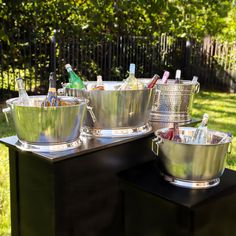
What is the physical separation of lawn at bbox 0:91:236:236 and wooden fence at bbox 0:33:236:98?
102 centimetres

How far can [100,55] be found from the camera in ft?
20.2

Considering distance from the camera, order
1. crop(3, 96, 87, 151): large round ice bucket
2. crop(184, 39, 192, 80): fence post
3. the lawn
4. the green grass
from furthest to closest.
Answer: crop(184, 39, 192, 80): fence post < the green grass < the lawn < crop(3, 96, 87, 151): large round ice bucket

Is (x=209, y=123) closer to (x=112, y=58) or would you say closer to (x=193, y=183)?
(x=112, y=58)

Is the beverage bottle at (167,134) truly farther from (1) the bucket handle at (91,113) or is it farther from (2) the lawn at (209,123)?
(2) the lawn at (209,123)

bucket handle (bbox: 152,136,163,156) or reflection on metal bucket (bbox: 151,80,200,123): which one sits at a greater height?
reflection on metal bucket (bbox: 151,80,200,123)

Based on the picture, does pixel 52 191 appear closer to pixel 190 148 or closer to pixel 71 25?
pixel 190 148

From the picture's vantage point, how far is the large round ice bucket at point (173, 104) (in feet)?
5.58

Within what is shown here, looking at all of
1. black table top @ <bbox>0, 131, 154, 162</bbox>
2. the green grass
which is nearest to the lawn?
the green grass

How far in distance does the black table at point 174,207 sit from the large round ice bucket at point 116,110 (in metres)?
0.20

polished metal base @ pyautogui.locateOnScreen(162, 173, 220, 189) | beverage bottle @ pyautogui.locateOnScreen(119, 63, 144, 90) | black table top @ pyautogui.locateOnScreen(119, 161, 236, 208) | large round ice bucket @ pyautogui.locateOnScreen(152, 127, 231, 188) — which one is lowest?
black table top @ pyautogui.locateOnScreen(119, 161, 236, 208)

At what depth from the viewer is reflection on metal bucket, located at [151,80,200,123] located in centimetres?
170

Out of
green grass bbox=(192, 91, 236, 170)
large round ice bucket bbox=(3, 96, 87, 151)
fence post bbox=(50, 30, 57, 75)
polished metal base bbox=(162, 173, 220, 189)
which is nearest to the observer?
large round ice bucket bbox=(3, 96, 87, 151)

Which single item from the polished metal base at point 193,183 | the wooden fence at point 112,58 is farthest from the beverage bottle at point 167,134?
the wooden fence at point 112,58

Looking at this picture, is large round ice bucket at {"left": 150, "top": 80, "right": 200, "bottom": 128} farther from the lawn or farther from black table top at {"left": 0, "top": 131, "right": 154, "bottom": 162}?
the lawn
